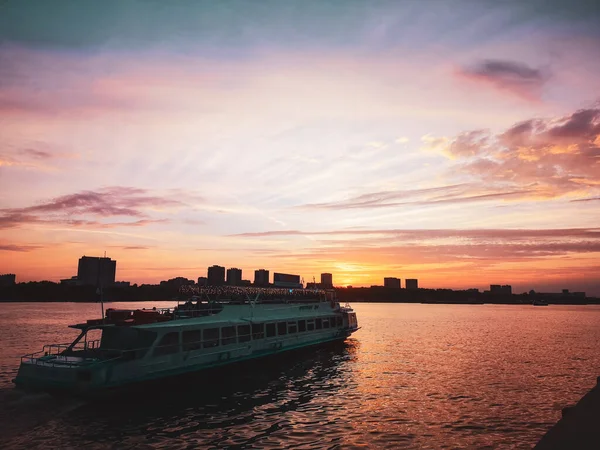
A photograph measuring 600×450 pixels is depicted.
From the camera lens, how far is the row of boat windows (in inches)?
1084

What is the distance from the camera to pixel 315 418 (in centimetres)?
2295

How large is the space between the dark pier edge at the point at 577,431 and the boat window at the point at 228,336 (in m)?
24.6

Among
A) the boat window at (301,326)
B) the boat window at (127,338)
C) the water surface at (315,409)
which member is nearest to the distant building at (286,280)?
the boat window at (301,326)

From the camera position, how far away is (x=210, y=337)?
3120 cm

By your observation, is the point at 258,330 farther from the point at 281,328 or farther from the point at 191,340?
the point at 191,340

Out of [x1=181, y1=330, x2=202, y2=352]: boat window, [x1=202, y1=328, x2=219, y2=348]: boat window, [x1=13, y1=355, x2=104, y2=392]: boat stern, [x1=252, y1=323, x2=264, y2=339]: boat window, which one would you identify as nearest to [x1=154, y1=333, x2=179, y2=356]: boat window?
[x1=181, y1=330, x2=202, y2=352]: boat window

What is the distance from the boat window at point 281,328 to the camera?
130ft

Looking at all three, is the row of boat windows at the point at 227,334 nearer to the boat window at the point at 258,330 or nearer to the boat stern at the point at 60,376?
the boat window at the point at 258,330

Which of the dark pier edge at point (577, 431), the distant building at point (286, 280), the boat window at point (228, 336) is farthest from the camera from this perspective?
the distant building at point (286, 280)

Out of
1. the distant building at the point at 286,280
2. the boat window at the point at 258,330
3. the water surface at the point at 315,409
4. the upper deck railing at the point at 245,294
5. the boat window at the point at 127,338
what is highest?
the distant building at the point at 286,280

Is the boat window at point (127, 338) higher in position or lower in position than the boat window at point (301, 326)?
higher

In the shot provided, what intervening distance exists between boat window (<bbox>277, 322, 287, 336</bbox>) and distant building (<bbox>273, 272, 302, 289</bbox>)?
7.99 meters

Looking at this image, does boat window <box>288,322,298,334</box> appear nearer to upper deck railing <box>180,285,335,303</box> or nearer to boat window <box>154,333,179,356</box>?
upper deck railing <box>180,285,335,303</box>

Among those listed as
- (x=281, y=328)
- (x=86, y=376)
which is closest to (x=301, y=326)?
(x=281, y=328)
